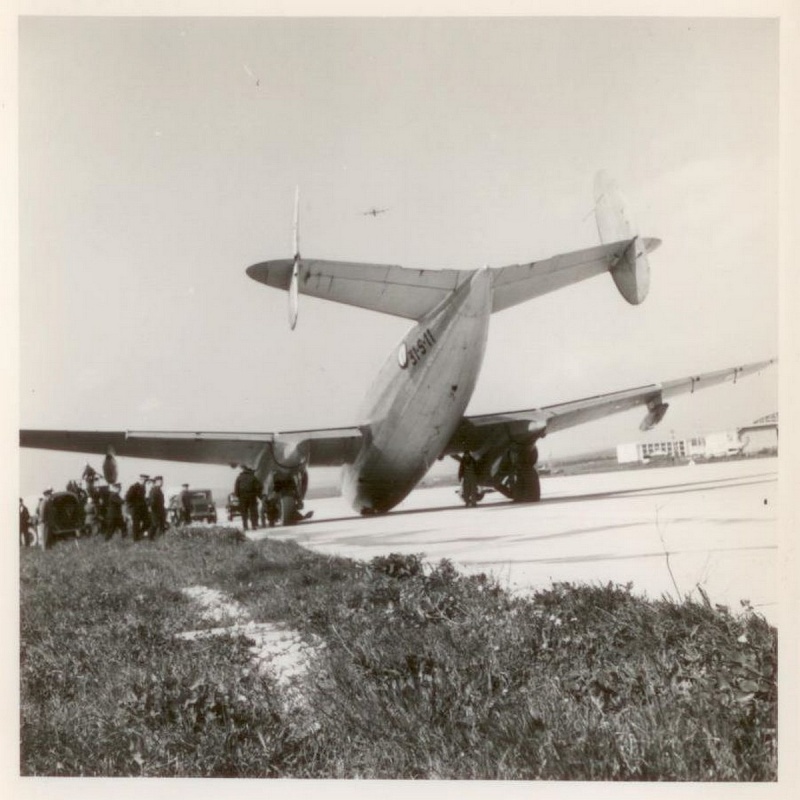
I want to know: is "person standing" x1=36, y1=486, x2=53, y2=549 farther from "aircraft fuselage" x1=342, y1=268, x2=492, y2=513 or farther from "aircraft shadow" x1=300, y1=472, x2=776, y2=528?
"aircraft fuselage" x1=342, y1=268, x2=492, y2=513

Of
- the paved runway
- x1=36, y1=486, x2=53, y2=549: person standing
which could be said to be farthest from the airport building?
x1=36, y1=486, x2=53, y2=549: person standing

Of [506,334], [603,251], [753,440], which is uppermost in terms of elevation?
[603,251]

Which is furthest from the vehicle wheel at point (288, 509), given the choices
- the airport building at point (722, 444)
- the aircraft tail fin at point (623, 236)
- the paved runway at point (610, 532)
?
the aircraft tail fin at point (623, 236)

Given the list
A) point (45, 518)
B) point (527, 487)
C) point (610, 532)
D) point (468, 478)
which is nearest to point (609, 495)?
point (610, 532)

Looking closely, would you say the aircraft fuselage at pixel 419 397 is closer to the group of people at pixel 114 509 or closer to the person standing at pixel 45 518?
the group of people at pixel 114 509

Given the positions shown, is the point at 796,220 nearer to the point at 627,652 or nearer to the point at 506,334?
the point at 506,334

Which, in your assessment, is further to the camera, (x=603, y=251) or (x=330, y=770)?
(x=603, y=251)

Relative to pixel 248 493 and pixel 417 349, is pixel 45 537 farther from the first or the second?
pixel 417 349

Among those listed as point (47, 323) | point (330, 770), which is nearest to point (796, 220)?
point (330, 770)
